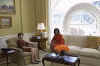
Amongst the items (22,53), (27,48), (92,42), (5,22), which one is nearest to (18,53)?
(22,53)

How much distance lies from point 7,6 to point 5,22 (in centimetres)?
58

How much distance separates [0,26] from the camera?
177 inches

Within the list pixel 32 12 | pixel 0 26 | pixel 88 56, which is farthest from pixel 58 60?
pixel 32 12

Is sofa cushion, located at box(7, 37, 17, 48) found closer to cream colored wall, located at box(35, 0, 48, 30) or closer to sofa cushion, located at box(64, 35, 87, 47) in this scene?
sofa cushion, located at box(64, 35, 87, 47)

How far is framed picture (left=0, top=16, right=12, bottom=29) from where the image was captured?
454 centimetres

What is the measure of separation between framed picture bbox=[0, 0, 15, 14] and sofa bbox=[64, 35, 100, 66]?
2292mm

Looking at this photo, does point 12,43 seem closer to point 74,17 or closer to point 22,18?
point 22,18

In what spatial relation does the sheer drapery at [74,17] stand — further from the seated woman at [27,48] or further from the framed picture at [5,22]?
the framed picture at [5,22]

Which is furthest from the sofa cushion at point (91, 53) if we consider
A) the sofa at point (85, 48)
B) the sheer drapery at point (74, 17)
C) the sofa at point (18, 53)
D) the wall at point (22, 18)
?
the wall at point (22, 18)

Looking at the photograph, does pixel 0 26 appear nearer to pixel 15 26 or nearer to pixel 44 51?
pixel 15 26

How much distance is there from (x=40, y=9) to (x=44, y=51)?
1.92 meters

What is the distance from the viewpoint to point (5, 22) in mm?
4668

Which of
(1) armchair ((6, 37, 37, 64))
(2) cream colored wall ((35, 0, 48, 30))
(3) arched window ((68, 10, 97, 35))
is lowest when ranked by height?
(1) armchair ((6, 37, 37, 64))

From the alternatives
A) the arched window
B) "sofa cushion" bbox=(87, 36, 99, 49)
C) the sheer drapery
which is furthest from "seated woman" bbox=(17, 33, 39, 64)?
the arched window
